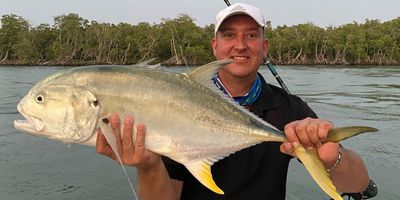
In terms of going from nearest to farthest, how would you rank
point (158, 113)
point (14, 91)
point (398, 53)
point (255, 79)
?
point (158, 113) < point (255, 79) < point (14, 91) < point (398, 53)

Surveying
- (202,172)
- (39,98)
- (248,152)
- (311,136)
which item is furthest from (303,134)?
(39,98)

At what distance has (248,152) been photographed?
2951 millimetres

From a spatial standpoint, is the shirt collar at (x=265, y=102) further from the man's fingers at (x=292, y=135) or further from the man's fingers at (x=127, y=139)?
the man's fingers at (x=127, y=139)

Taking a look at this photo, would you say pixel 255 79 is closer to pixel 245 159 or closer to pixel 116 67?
pixel 245 159

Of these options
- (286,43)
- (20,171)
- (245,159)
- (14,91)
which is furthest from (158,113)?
(286,43)

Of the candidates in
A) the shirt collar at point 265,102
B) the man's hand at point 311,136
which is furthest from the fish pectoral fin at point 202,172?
the shirt collar at point 265,102

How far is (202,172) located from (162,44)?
8308cm

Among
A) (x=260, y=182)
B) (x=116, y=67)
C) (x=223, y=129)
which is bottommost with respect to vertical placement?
(x=260, y=182)

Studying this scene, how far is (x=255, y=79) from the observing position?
312 centimetres

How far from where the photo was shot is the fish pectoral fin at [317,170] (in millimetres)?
2232

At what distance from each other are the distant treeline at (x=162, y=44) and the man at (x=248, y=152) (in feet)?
250

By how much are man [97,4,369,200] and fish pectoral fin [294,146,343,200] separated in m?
Result: 0.04

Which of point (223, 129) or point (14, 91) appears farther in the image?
point (14, 91)

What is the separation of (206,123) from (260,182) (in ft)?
2.52
